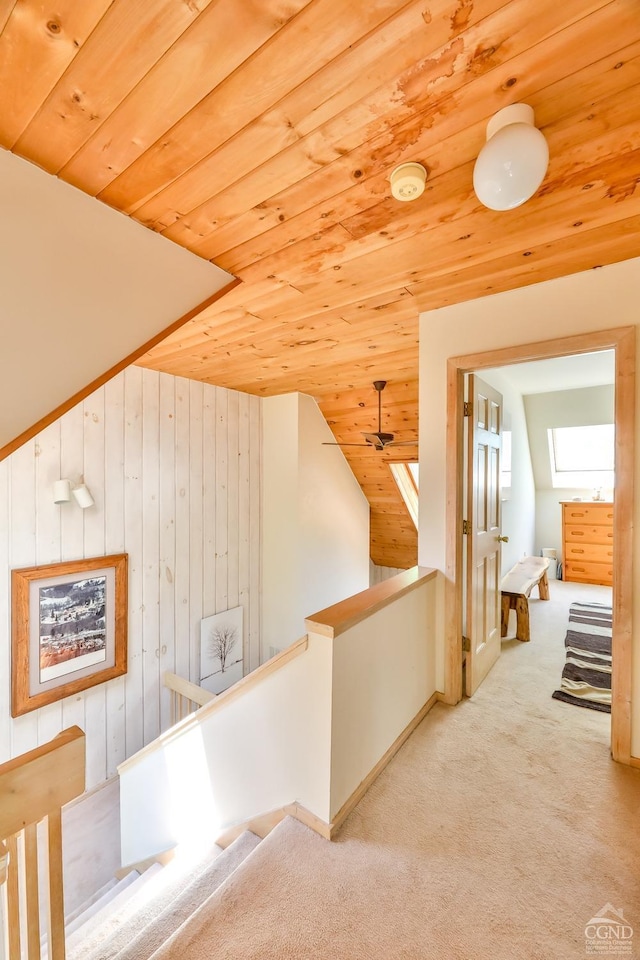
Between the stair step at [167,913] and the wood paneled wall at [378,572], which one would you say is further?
the wood paneled wall at [378,572]

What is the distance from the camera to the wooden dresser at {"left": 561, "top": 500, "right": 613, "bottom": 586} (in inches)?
188

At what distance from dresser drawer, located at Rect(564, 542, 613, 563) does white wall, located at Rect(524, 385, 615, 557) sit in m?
0.44

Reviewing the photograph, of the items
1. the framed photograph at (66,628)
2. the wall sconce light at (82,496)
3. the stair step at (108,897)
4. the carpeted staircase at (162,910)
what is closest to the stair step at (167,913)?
the carpeted staircase at (162,910)

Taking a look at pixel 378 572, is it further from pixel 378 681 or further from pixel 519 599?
pixel 378 681

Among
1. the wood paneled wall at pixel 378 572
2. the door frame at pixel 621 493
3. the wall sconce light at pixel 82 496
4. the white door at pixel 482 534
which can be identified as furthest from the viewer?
the wood paneled wall at pixel 378 572

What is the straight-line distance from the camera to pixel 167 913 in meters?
1.31

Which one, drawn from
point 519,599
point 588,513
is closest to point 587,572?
point 588,513

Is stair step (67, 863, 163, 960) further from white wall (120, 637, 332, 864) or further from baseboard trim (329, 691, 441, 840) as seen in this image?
baseboard trim (329, 691, 441, 840)

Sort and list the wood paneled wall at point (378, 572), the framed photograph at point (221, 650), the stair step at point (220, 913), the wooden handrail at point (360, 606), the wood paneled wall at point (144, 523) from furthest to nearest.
→ the wood paneled wall at point (378, 572)
the framed photograph at point (221, 650)
the wood paneled wall at point (144, 523)
the wooden handrail at point (360, 606)
the stair step at point (220, 913)

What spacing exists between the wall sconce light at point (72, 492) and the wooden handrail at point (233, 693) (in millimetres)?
1594

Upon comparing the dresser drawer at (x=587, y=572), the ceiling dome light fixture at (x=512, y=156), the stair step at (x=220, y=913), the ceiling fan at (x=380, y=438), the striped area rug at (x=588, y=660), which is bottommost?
the stair step at (x=220, y=913)

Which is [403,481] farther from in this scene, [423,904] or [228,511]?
[423,904]

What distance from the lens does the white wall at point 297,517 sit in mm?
3885

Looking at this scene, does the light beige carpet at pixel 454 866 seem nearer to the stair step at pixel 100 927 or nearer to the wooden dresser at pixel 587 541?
Result: the stair step at pixel 100 927
